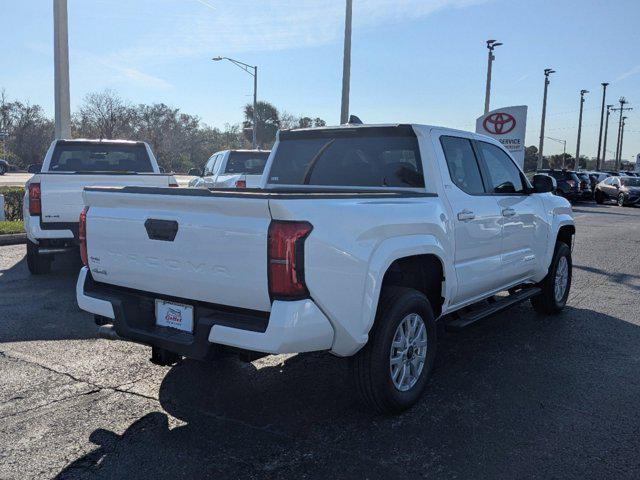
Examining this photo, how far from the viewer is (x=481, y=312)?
491cm

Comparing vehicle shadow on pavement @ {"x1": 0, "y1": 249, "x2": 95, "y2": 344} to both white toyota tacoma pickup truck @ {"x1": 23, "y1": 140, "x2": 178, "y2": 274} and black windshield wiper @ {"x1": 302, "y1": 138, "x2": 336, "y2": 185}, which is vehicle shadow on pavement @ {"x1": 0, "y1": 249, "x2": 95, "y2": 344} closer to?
white toyota tacoma pickup truck @ {"x1": 23, "y1": 140, "x2": 178, "y2": 274}

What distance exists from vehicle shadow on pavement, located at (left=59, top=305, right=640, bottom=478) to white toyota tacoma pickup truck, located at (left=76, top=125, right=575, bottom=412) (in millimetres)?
336

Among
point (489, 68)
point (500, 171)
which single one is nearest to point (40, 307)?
point (500, 171)

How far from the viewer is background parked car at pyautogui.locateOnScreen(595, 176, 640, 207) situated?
103 ft

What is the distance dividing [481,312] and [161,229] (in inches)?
108

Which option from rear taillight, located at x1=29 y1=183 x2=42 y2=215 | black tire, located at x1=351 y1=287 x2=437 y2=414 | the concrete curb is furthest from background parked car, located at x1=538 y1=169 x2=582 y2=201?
black tire, located at x1=351 y1=287 x2=437 y2=414

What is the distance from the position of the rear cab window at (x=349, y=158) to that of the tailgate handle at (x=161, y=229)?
1.88 meters

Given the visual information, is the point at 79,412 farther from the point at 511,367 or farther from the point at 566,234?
the point at 566,234

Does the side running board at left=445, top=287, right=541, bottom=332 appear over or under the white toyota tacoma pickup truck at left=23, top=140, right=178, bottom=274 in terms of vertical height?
under

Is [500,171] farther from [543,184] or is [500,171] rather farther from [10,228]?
[10,228]

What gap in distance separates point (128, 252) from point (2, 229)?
9.05 metres

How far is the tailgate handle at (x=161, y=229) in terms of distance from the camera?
349 centimetres

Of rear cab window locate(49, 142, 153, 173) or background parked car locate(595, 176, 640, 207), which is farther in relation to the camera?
background parked car locate(595, 176, 640, 207)

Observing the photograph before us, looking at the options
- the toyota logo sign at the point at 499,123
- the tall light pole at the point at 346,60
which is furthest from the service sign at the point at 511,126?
the tall light pole at the point at 346,60
